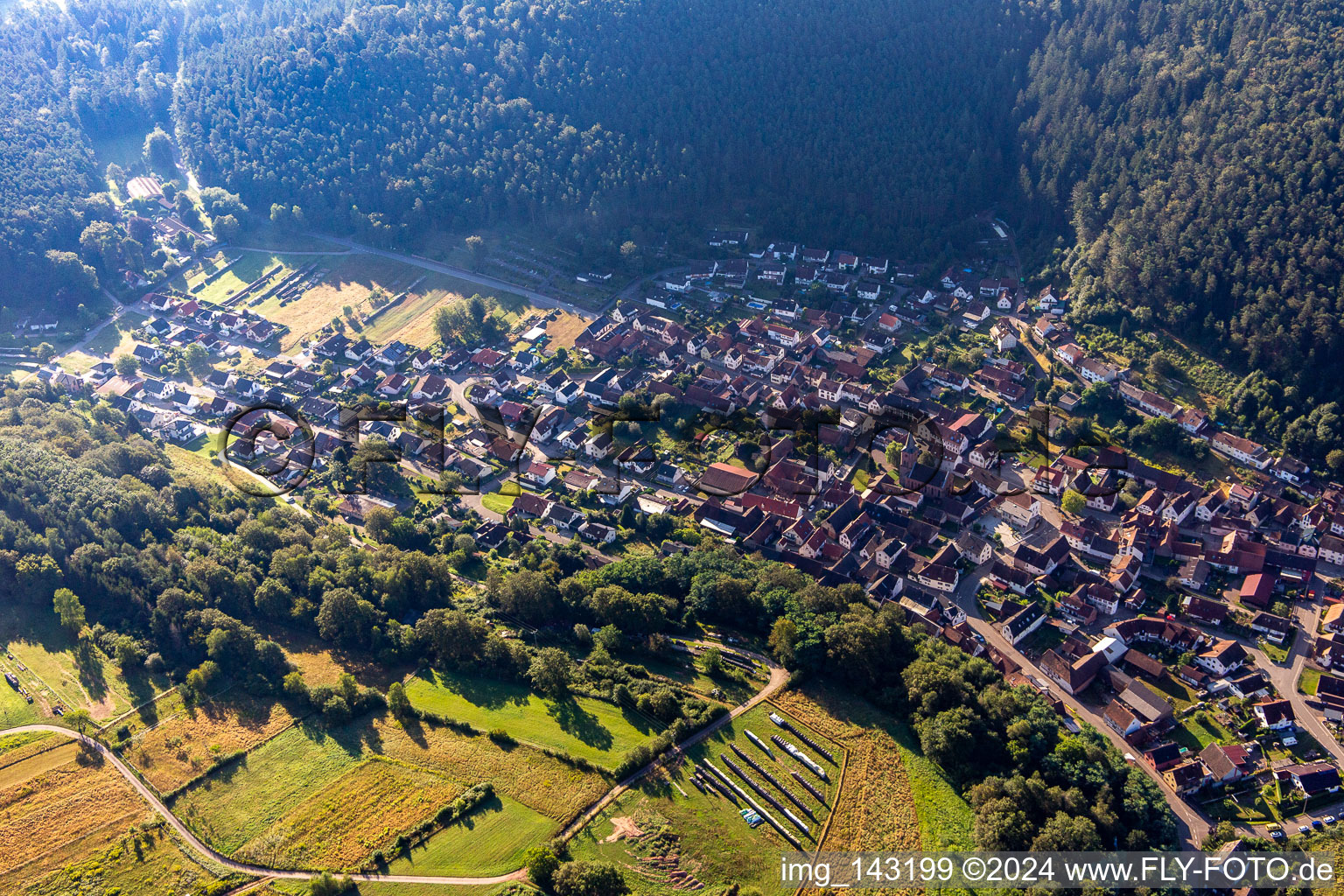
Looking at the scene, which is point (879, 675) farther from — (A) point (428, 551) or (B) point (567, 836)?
(A) point (428, 551)

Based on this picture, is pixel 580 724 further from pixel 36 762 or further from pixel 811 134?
pixel 811 134

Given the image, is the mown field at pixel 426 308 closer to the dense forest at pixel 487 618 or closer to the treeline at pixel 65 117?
the dense forest at pixel 487 618

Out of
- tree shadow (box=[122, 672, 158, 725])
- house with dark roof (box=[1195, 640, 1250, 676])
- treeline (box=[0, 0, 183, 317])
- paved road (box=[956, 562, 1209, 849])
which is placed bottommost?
tree shadow (box=[122, 672, 158, 725])

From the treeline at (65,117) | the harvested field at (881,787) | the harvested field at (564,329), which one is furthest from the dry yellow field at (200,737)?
the treeline at (65,117)

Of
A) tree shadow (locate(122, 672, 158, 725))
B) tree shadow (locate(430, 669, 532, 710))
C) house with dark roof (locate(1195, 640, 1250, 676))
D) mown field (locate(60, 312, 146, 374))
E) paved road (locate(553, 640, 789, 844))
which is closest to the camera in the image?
paved road (locate(553, 640, 789, 844))

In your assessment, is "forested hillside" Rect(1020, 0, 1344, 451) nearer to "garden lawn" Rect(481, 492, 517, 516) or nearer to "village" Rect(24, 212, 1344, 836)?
"village" Rect(24, 212, 1344, 836)

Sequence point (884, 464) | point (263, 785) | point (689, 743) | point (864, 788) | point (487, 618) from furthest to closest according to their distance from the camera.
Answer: point (884, 464) → point (487, 618) → point (689, 743) → point (263, 785) → point (864, 788)

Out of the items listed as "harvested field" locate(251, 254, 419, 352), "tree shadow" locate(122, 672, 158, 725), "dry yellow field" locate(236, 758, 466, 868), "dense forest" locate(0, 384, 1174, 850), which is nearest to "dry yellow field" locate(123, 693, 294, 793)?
"tree shadow" locate(122, 672, 158, 725)

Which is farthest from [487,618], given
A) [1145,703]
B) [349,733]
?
[1145,703]
